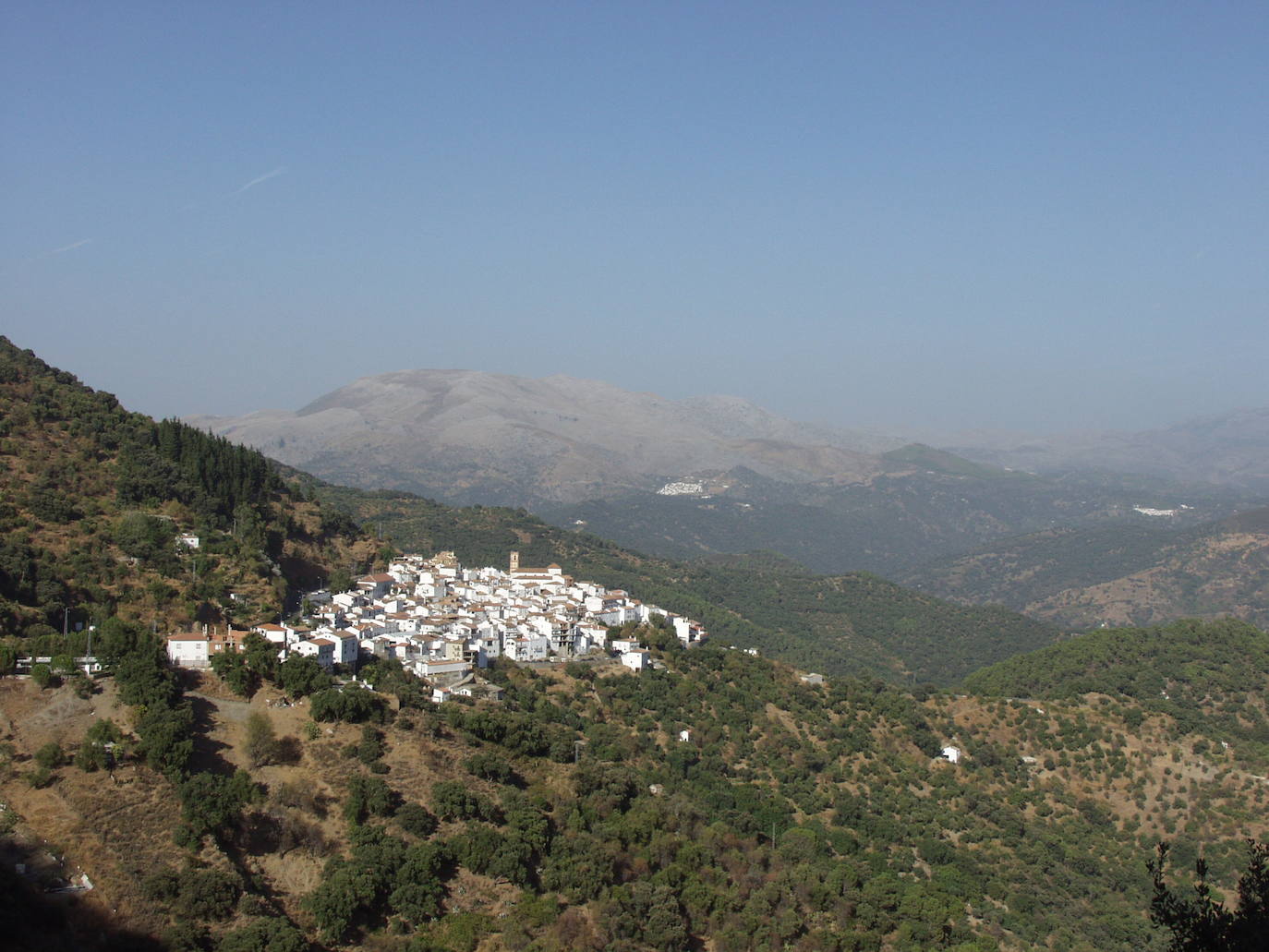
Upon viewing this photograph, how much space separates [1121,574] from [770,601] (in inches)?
2891

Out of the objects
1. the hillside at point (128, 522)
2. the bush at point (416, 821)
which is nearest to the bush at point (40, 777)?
the bush at point (416, 821)

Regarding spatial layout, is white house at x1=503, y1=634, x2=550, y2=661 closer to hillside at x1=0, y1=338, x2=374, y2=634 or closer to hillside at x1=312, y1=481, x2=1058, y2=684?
hillside at x1=0, y1=338, x2=374, y2=634

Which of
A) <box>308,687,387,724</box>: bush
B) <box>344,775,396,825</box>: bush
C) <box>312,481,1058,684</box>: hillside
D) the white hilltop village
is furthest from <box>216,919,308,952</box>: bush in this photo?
<box>312,481,1058,684</box>: hillside

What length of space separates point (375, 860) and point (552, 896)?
4.21 metres

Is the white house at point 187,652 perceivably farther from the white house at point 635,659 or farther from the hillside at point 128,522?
the white house at point 635,659

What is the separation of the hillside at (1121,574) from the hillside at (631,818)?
89.8 m

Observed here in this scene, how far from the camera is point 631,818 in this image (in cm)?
2781

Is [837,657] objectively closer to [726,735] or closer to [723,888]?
[726,735]

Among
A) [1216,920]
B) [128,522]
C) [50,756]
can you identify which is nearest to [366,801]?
[50,756]

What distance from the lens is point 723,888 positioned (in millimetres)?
26750

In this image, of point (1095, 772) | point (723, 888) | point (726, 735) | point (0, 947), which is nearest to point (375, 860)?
point (0, 947)

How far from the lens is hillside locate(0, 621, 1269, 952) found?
70.1ft

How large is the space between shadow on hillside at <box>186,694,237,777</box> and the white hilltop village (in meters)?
2.41

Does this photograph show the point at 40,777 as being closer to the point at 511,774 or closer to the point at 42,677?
the point at 42,677
